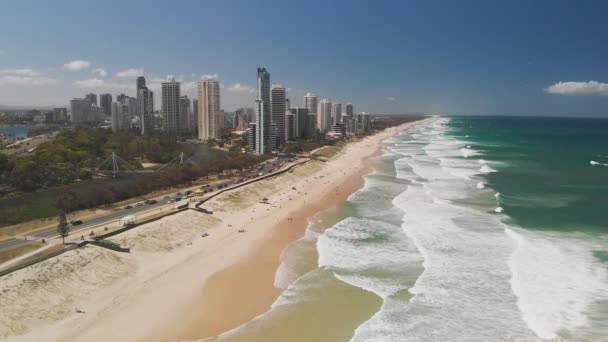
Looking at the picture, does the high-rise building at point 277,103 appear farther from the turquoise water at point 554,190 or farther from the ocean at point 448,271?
the ocean at point 448,271

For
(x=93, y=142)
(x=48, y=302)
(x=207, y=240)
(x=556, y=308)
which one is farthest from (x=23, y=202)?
(x=556, y=308)

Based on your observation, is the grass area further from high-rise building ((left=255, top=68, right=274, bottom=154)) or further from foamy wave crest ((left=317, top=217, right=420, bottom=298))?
high-rise building ((left=255, top=68, right=274, bottom=154))

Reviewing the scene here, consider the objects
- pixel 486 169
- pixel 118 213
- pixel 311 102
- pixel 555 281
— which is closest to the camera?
pixel 555 281

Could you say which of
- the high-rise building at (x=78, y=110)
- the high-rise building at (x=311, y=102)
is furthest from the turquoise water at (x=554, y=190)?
the high-rise building at (x=78, y=110)

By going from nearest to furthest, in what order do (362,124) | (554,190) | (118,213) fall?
(118,213), (554,190), (362,124)

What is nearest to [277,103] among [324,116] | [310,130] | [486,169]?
[310,130]

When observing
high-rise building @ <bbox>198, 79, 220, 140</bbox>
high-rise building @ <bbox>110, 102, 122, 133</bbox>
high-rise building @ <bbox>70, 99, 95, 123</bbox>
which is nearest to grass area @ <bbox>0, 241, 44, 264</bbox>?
high-rise building @ <bbox>198, 79, 220, 140</bbox>

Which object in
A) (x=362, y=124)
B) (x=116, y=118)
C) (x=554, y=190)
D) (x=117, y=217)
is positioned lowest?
(x=117, y=217)

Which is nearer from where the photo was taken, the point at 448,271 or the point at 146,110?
the point at 448,271

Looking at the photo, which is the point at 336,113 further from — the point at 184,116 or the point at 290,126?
the point at 290,126
